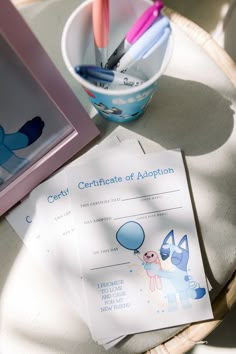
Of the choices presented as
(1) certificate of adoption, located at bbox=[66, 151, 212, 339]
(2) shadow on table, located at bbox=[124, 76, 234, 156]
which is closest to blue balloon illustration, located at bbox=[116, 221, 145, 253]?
(1) certificate of adoption, located at bbox=[66, 151, 212, 339]

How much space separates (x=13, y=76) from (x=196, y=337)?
1.21 ft

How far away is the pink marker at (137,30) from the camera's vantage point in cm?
41

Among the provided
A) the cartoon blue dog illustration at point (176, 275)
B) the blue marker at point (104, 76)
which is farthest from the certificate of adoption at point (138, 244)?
the blue marker at point (104, 76)

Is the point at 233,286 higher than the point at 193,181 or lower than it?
lower

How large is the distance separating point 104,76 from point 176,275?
0.25 meters

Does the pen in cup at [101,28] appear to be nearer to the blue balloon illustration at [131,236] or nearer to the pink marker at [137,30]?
the pink marker at [137,30]

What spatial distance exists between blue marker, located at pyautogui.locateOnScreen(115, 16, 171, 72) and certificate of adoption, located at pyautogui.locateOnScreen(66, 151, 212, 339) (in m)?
0.14

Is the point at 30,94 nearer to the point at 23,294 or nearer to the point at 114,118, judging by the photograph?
the point at 114,118

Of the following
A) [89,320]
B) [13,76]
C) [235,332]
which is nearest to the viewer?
[13,76]

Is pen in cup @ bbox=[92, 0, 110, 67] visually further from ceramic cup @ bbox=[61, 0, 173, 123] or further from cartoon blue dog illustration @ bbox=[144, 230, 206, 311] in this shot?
cartoon blue dog illustration @ bbox=[144, 230, 206, 311]

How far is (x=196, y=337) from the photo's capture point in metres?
0.51

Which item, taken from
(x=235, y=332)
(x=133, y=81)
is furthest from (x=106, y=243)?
(x=235, y=332)

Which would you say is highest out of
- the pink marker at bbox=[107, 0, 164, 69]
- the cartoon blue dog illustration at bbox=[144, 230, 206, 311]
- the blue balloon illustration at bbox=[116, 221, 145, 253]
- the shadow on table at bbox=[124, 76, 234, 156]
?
the pink marker at bbox=[107, 0, 164, 69]

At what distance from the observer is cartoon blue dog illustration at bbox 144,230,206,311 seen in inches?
19.9
